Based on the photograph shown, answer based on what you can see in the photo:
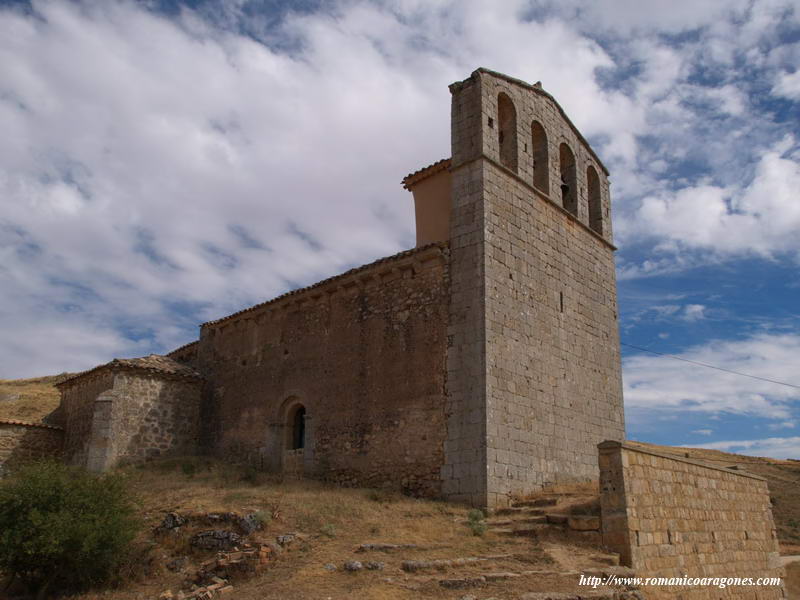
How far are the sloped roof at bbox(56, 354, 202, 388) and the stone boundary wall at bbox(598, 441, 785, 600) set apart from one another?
43.4ft

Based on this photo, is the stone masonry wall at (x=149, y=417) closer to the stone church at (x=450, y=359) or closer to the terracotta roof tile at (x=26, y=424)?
the stone church at (x=450, y=359)

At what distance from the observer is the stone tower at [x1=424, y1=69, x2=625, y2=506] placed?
1377 cm

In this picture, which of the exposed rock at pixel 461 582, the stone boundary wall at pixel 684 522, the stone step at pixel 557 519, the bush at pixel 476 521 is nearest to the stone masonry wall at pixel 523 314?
the bush at pixel 476 521

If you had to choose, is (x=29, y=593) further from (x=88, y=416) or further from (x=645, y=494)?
(x=645, y=494)

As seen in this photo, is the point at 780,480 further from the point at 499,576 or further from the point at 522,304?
the point at 499,576

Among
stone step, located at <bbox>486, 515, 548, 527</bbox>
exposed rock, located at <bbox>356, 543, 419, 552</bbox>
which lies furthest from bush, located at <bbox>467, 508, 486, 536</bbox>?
exposed rock, located at <bbox>356, 543, 419, 552</bbox>

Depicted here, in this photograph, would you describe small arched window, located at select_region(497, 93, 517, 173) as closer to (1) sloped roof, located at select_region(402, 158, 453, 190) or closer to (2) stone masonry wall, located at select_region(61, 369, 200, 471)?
(1) sloped roof, located at select_region(402, 158, 453, 190)

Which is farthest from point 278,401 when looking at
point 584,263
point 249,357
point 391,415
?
point 584,263

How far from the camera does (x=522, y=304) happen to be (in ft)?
50.1

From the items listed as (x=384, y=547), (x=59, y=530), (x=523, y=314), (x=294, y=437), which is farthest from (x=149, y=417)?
(x=523, y=314)

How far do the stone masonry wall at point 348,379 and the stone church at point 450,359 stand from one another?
43 millimetres

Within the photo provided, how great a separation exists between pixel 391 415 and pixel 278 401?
4.44 m

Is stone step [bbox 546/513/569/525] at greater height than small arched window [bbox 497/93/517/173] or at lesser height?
lesser

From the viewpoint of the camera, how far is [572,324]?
16969 mm
